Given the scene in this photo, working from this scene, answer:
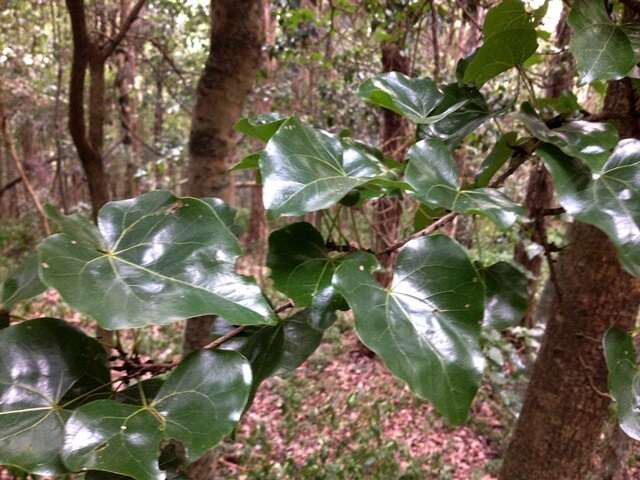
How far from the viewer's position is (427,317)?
1.64 feet

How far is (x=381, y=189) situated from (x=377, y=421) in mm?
2848

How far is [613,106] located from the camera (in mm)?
1081

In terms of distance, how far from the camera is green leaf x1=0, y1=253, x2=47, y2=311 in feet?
1.80

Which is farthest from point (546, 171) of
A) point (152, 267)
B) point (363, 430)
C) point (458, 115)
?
point (152, 267)

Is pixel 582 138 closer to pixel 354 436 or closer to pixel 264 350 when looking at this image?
pixel 264 350

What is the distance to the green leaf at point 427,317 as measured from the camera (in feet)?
1.47

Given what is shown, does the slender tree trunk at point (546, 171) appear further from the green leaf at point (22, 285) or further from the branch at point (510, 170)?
the green leaf at point (22, 285)

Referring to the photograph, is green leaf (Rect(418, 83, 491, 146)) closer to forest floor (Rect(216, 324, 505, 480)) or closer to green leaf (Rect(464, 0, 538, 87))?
green leaf (Rect(464, 0, 538, 87))

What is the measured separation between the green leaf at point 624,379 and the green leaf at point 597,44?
366mm

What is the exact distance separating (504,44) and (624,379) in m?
0.50

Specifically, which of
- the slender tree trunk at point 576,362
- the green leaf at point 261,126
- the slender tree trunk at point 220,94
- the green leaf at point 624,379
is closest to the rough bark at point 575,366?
the slender tree trunk at point 576,362

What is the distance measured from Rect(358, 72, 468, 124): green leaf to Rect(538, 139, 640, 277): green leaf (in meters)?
0.16

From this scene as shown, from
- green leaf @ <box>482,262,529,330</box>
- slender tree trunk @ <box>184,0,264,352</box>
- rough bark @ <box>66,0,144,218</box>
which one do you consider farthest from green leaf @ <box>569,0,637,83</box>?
rough bark @ <box>66,0,144,218</box>

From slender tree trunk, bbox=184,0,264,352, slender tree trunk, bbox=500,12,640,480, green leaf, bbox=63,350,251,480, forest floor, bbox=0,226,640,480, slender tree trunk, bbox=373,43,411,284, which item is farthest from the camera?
slender tree trunk, bbox=373,43,411,284
